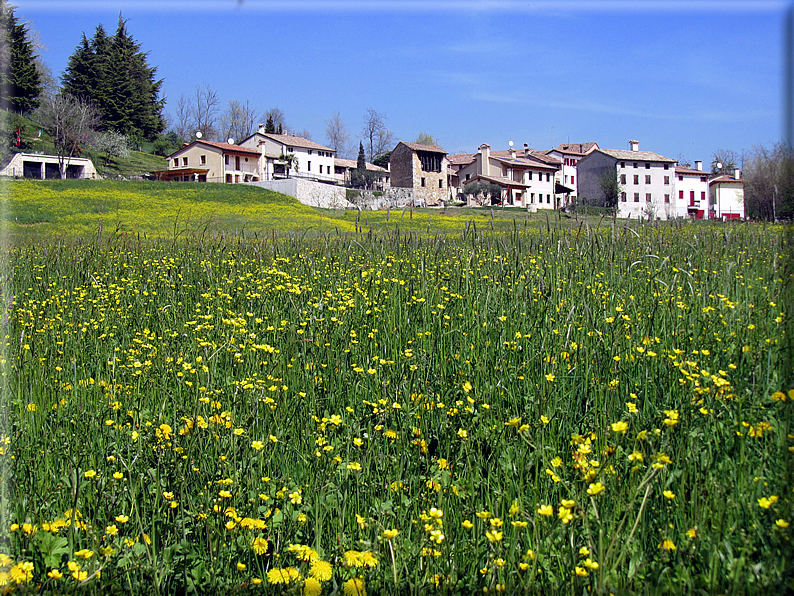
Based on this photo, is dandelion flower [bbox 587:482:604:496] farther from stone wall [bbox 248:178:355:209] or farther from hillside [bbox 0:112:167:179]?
hillside [bbox 0:112:167:179]

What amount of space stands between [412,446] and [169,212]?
96.7 ft

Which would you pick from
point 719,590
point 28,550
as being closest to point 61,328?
point 28,550

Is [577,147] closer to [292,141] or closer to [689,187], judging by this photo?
[689,187]

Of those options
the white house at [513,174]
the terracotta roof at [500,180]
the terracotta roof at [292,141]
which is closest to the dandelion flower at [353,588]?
the white house at [513,174]

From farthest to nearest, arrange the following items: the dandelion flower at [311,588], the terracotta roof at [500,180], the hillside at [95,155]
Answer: the terracotta roof at [500,180], the hillside at [95,155], the dandelion flower at [311,588]

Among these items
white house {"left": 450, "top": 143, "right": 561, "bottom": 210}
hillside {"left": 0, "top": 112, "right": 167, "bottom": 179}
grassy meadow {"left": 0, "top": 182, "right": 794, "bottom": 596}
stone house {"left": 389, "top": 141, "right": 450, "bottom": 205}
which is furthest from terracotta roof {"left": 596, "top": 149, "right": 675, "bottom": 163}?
grassy meadow {"left": 0, "top": 182, "right": 794, "bottom": 596}

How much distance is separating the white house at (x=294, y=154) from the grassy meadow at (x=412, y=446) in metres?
72.6

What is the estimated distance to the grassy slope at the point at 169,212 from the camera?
22328 millimetres

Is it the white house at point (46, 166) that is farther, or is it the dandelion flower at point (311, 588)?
the white house at point (46, 166)

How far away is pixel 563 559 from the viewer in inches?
67.8

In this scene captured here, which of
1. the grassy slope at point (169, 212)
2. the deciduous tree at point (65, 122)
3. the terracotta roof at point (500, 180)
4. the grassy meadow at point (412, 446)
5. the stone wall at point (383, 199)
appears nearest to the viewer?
the grassy meadow at point (412, 446)

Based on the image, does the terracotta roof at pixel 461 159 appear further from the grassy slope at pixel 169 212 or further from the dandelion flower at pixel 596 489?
the dandelion flower at pixel 596 489

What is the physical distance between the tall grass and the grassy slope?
49.1ft

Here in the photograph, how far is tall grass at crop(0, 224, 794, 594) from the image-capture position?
66.6 inches
